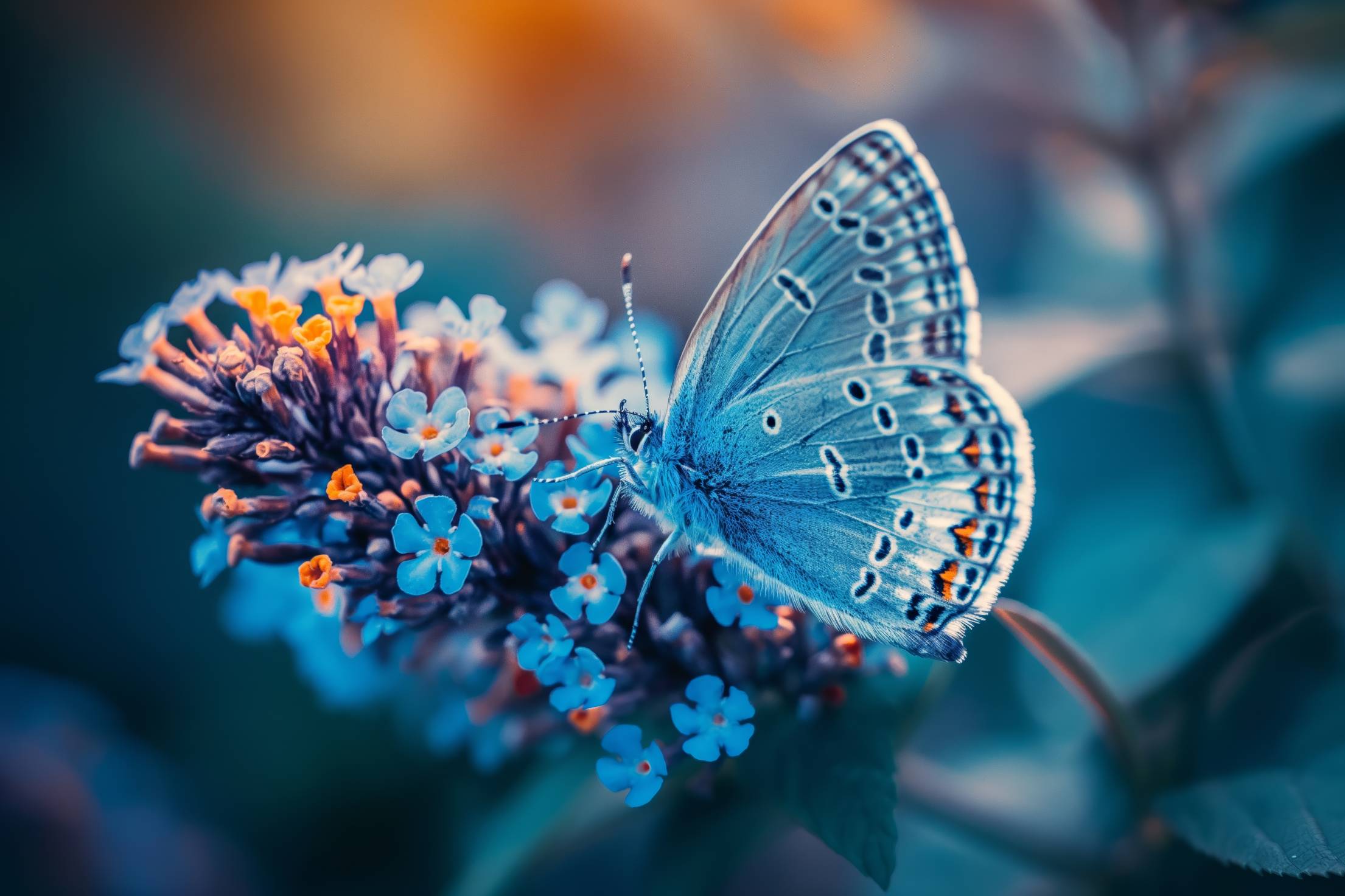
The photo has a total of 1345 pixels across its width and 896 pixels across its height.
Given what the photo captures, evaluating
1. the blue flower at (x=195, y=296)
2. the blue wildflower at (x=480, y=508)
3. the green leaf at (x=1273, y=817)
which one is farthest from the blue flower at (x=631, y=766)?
the blue flower at (x=195, y=296)

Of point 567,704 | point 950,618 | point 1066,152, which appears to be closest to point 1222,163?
point 1066,152

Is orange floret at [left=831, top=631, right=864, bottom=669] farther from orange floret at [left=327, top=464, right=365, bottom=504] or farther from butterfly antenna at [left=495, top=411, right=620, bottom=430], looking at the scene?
orange floret at [left=327, top=464, right=365, bottom=504]

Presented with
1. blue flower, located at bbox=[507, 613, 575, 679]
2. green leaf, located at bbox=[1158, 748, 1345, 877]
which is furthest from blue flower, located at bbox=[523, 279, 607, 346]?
green leaf, located at bbox=[1158, 748, 1345, 877]

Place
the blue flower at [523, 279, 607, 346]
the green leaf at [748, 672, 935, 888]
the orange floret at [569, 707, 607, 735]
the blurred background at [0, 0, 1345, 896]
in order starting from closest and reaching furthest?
1. the green leaf at [748, 672, 935, 888]
2. the orange floret at [569, 707, 607, 735]
3. the blue flower at [523, 279, 607, 346]
4. the blurred background at [0, 0, 1345, 896]

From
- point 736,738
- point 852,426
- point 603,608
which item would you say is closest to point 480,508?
point 603,608

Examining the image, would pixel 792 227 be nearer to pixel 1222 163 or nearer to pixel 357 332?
pixel 357 332

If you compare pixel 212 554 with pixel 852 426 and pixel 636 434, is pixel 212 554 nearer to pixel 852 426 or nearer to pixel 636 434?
pixel 636 434

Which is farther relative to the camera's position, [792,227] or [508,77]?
[508,77]
